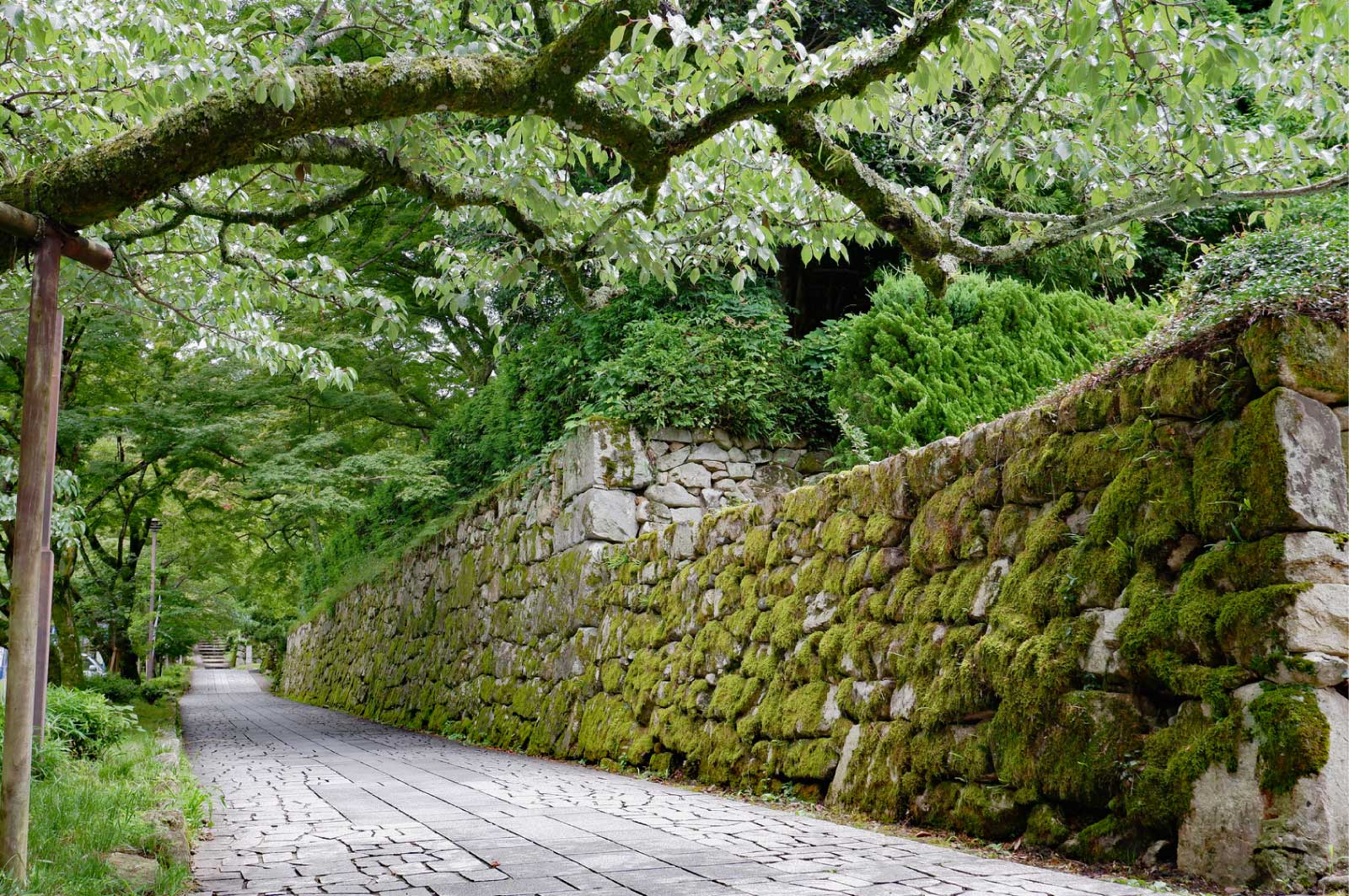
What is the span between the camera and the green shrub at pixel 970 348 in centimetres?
756

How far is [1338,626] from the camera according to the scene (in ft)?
10.6

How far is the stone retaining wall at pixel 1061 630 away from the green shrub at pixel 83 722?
3.56 m

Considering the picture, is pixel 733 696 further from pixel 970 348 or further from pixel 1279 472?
pixel 1279 472

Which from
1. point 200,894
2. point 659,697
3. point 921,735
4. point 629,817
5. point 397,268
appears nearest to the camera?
point 200,894

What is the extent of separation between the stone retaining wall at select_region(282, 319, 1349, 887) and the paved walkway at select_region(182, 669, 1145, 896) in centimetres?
39

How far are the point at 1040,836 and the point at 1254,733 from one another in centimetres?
104

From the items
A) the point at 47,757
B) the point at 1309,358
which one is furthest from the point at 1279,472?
the point at 47,757

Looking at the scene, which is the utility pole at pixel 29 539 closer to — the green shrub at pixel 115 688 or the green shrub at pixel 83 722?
the green shrub at pixel 83 722

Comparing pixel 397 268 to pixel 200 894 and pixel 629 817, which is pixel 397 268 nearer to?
pixel 629 817

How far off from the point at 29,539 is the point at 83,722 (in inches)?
184

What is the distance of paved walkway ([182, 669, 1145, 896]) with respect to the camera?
355 centimetres

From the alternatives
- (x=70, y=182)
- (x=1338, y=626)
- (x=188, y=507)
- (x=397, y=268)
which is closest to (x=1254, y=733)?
(x=1338, y=626)

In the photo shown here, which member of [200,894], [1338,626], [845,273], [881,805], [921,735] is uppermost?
[845,273]

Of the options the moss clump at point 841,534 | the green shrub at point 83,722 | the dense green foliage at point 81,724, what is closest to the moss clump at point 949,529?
the moss clump at point 841,534
